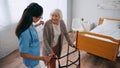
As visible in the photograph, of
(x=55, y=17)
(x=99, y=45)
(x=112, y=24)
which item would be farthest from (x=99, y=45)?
(x=55, y=17)

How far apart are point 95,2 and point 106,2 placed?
32 cm

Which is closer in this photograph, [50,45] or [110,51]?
[50,45]

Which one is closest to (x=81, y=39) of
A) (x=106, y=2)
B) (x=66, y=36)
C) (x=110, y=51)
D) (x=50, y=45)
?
(x=110, y=51)

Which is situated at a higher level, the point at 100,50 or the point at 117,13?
the point at 117,13

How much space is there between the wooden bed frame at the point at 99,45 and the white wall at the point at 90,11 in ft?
4.72

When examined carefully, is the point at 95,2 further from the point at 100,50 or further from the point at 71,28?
the point at 100,50

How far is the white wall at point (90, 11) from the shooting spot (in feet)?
12.5

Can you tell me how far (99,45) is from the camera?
2.61 m

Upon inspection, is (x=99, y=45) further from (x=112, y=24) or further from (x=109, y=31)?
(x=112, y=24)

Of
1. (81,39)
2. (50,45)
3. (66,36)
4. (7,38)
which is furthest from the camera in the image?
(7,38)

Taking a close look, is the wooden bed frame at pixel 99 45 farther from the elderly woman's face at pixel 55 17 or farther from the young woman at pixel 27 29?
the young woman at pixel 27 29

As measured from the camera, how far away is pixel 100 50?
261cm

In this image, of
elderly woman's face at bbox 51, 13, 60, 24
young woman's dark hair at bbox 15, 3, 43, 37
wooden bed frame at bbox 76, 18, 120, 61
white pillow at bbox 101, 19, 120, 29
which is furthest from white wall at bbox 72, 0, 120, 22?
young woman's dark hair at bbox 15, 3, 43, 37

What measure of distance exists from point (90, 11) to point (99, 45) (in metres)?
1.74
